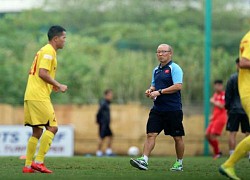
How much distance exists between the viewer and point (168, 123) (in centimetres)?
1176

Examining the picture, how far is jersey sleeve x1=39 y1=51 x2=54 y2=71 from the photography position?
10.7 m

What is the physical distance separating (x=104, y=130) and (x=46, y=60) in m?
11.7

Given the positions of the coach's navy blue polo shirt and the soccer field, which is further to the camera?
the coach's navy blue polo shirt

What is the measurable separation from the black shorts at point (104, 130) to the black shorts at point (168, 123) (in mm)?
10585

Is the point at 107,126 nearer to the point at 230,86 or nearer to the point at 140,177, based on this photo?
the point at 230,86

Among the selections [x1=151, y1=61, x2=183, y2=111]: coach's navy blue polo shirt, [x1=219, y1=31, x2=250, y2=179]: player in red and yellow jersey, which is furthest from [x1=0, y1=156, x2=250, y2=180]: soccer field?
[x1=151, y1=61, x2=183, y2=111]: coach's navy blue polo shirt

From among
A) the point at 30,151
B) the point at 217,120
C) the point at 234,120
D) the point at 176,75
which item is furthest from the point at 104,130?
the point at 30,151

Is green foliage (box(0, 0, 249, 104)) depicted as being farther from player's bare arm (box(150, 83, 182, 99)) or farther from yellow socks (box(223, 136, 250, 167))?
yellow socks (box(223, 136, 250, 167))

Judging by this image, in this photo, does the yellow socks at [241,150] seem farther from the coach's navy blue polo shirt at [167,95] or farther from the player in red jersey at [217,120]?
the player in red jersey at [217,120]

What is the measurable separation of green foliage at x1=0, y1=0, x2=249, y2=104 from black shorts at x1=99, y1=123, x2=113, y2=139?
147 centimetres

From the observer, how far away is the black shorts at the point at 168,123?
38.3ft

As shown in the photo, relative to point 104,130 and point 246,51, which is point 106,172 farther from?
point 104,130

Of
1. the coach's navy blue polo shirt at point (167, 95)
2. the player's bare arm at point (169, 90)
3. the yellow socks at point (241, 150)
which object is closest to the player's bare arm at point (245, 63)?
the yellow socks at point (241, 150)

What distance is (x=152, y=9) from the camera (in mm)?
24188
